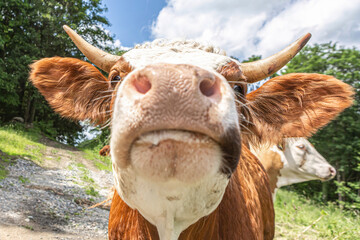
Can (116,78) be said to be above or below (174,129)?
above

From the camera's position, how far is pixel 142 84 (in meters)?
1.16

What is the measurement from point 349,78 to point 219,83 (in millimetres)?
16593

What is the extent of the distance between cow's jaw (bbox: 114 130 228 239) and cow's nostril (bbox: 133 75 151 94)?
0.20 metres

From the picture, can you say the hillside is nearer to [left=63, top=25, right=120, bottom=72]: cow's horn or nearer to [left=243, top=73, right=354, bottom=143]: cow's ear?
[left=63, top=25, right=120, bottom=72]: cow's horn

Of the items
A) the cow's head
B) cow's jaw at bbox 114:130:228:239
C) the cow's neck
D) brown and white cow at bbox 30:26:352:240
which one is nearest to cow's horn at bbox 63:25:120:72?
brown and white cow at bbox 30:26:352:240

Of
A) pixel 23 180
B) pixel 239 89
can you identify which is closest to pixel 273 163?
pixel 239 89

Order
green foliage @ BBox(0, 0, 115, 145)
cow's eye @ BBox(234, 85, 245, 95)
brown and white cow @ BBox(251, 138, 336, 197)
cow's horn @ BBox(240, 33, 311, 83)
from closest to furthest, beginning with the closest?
cow's eye @ BBox(234, 85, 245, 95), cow's horn @ BBox(240, 33, 311, 83), brown and white cow @ BBox(251, 138, 336, 197), green foliage @ BBox(0, 0, 115, 145)

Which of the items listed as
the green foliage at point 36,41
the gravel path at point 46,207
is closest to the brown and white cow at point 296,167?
the gravel path at point 46,207

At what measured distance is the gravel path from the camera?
16.3 feet

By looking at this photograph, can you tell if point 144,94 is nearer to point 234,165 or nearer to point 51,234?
point 234,165

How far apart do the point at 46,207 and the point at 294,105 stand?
619 centimetres

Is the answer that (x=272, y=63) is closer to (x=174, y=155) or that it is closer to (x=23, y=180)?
(x=174, y=155)

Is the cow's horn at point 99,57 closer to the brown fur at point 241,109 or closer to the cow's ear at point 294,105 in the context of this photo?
the brown fur at point 241,109

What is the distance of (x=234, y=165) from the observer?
52.7 inches
